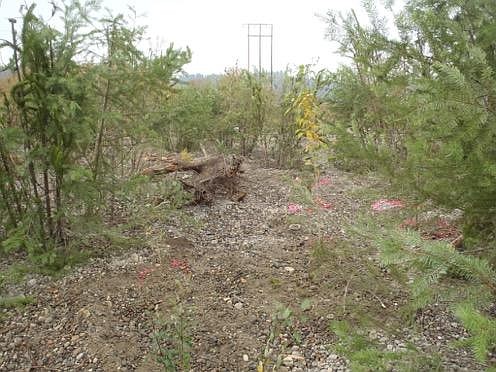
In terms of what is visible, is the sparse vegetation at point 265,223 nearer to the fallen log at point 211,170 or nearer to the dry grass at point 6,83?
the dry grass at point 6,83

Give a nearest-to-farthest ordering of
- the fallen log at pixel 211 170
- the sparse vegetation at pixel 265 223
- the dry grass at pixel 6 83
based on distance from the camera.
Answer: the sparse vegetation at pixel 265 223 → the dry grass at pixel 6 83 → the fallen log at pixel 211 170

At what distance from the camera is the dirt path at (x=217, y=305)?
2.38 m

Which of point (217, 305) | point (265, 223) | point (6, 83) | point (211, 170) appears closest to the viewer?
point (217, 305)

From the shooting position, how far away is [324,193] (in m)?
5.27

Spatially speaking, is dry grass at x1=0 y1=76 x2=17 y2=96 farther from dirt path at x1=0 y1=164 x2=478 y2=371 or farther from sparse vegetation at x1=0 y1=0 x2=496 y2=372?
dirt path at x1=0 y1=164 x2=478 y2=371

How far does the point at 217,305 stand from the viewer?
111 inches

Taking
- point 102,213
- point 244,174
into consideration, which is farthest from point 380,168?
point 244,174

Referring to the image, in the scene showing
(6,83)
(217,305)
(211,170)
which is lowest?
(217,305)

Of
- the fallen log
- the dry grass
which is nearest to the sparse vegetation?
the dry grass

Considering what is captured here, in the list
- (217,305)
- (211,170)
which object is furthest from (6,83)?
(211,170)

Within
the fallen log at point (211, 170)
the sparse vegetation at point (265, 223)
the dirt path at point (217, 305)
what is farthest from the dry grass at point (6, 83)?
the fallen log at point (211, 170)

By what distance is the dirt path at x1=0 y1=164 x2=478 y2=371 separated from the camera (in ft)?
7.82

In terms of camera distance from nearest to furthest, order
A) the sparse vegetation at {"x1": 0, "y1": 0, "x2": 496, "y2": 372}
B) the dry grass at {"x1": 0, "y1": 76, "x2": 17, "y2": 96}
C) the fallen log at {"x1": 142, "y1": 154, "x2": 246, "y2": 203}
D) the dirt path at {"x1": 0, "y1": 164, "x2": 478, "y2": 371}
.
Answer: the sparse vegetation at {"x1": 0, "y1": 0, "x2": 496, "y2": 372}
the dirt path at {"x1": 0, "y1": 164, "x2": 478, "y2": 371}
the dry grass at {"x1": 0, "y1": 76, "x2": 17, "y2": 96}
the fallen log at {"x1": 142, "y1": 154, "x2": 246, "y2": 203}

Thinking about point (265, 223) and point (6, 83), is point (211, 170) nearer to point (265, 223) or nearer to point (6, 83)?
point (265, 223)
